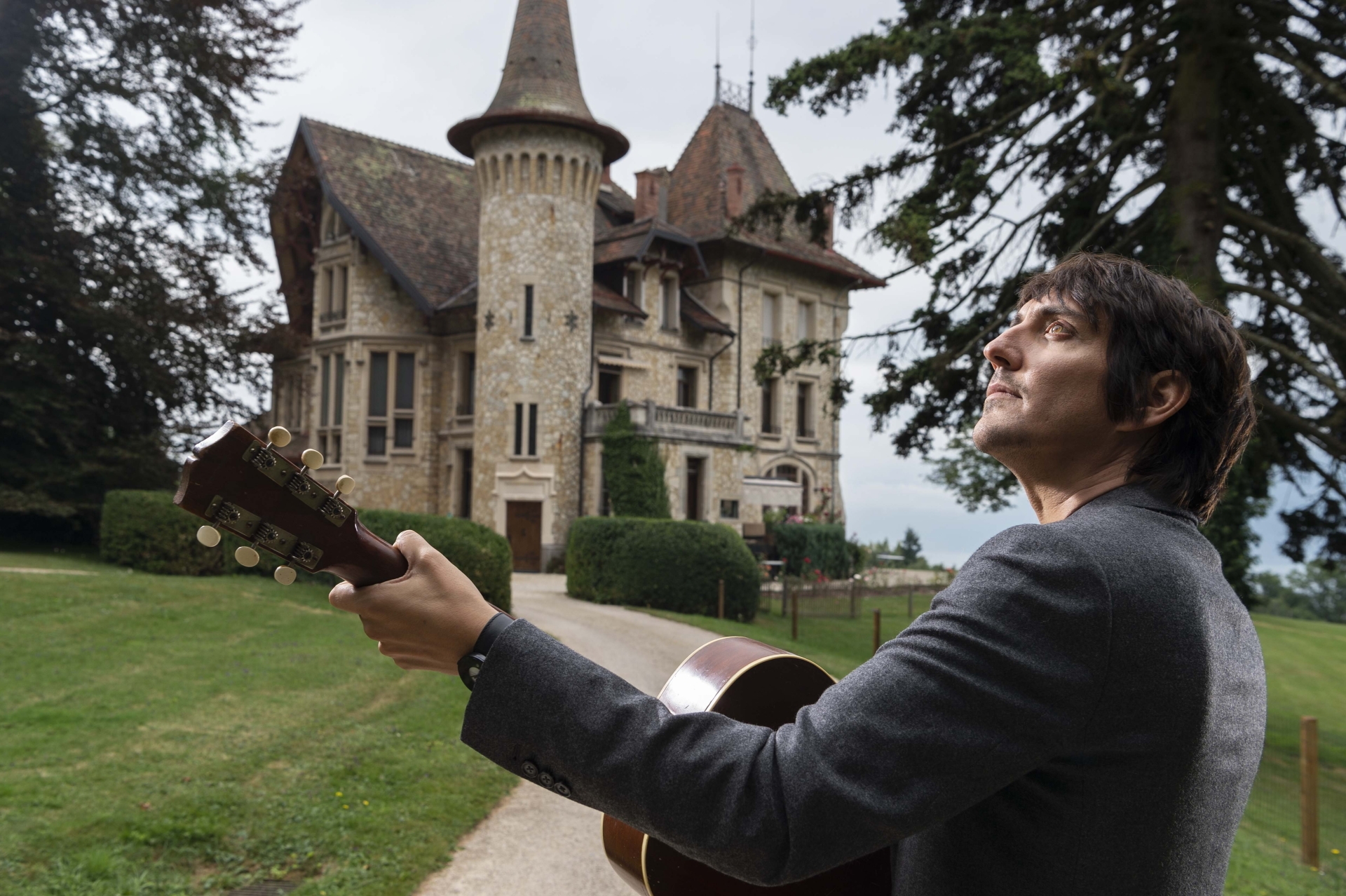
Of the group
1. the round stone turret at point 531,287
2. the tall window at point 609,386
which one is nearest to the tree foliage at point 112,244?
the round stone turret at point 531,287

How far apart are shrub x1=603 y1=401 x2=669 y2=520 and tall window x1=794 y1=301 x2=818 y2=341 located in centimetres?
1019

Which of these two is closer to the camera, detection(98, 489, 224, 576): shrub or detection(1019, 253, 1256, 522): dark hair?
detection(1019, 253, 1256, 522): dark hair

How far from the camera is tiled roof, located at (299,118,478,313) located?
2869 centimetres

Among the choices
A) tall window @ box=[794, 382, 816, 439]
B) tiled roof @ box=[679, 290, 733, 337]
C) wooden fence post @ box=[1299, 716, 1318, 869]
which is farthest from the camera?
tall window @ box=[794, 382, 816, 439]

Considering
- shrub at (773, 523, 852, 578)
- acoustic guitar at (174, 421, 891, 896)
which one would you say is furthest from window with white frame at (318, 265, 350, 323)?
acoustic guitar at (174, 421, 891, 896)

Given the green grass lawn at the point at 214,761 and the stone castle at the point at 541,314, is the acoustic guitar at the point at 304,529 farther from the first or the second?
the stone castle at the point at 541,314

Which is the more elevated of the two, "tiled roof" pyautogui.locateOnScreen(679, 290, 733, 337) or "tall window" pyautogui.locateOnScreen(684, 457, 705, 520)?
"tiled roof" pyautogui.locateOnScreen(679, 290, 733, 337)

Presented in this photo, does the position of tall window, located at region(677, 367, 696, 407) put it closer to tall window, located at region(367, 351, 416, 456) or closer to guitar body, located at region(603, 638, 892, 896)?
tall window, located at region(367, 351, 416, 456)

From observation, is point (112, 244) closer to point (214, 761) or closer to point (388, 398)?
point (388, 398)

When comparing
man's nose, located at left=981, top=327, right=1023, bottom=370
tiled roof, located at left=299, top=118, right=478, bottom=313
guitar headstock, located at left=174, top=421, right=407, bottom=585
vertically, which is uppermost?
tiled roof, located at left=299, top=118, right=478, bottom=313

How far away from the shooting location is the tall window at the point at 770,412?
33.3 metres

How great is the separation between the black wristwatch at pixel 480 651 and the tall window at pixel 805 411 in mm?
32995

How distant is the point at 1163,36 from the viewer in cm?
1025

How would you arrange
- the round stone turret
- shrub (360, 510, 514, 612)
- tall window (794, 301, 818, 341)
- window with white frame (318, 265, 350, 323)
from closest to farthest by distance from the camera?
shrub (360, 510, 514, 612) < the round stone turret < window with white frame (318, 265, 350, 323) < tall window (794, 301, 818, 341)
